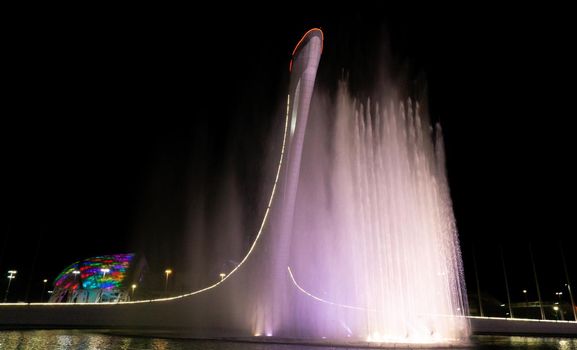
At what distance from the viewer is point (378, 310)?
16391 millimetres

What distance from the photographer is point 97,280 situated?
52156 millimetres

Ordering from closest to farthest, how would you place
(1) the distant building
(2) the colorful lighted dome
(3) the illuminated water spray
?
1. (3) the illuminated water spray
2. (1) the distant building
3. (2) the colorful lighted dome

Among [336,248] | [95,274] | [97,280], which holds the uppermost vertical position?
[95,274]

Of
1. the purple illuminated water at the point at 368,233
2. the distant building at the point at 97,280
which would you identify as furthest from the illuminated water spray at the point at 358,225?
the distant building at the point at 97,280

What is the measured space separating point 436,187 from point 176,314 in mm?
14046

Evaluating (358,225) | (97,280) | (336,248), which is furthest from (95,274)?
(358,225)

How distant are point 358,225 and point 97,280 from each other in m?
44.9

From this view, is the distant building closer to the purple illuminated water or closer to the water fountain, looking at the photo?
the water fountain

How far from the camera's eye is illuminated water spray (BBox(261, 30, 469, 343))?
646 inches

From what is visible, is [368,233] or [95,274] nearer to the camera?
[368,233]

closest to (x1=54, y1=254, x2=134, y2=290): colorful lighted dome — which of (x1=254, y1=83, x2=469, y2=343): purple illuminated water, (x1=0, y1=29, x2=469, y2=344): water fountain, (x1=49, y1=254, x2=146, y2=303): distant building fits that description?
(x1=49, y1=254, x2=146, y2=303): distant building

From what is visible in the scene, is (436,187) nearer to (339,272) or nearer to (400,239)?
(400,239)

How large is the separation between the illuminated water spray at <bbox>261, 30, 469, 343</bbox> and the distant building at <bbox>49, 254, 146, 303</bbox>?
126 ft

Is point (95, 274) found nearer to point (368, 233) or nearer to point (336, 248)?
point (336, 248)
